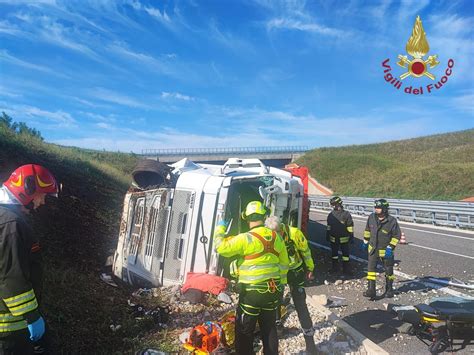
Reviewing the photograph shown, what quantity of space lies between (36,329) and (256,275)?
1908mm

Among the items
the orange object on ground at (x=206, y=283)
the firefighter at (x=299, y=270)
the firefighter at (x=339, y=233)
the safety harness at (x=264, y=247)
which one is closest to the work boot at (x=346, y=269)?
the firefighter at (x=339, y=233)

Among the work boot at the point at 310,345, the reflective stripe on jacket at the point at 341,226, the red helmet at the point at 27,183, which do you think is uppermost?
the red helmet at the point at 27,183

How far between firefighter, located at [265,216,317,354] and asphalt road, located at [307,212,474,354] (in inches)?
41.6

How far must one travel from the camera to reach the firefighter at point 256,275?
3.75 metres

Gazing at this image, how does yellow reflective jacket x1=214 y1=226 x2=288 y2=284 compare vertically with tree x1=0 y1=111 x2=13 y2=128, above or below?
below

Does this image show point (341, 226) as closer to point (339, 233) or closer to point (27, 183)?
point (339, 233)

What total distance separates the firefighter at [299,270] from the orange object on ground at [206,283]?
1.83 metres

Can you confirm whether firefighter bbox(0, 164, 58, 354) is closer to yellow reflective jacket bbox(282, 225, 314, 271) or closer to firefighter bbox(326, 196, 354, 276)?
yellow reflective jacket bbox(282, 225, 314, 271)

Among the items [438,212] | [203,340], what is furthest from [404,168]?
[203,340]

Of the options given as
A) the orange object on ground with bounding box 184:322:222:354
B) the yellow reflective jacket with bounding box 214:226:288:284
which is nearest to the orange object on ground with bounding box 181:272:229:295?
the orange object on ground with bounding box 184:322:222:354

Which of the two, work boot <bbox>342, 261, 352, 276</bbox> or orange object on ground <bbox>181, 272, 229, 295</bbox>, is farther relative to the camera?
work boot <bbox>342, 261, 352, 276</bbox>

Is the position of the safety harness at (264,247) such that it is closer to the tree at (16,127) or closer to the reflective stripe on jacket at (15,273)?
the reflective stripe on jacket at (15,273)

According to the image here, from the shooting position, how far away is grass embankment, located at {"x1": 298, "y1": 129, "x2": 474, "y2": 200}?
31641mm

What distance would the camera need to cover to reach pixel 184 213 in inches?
265
